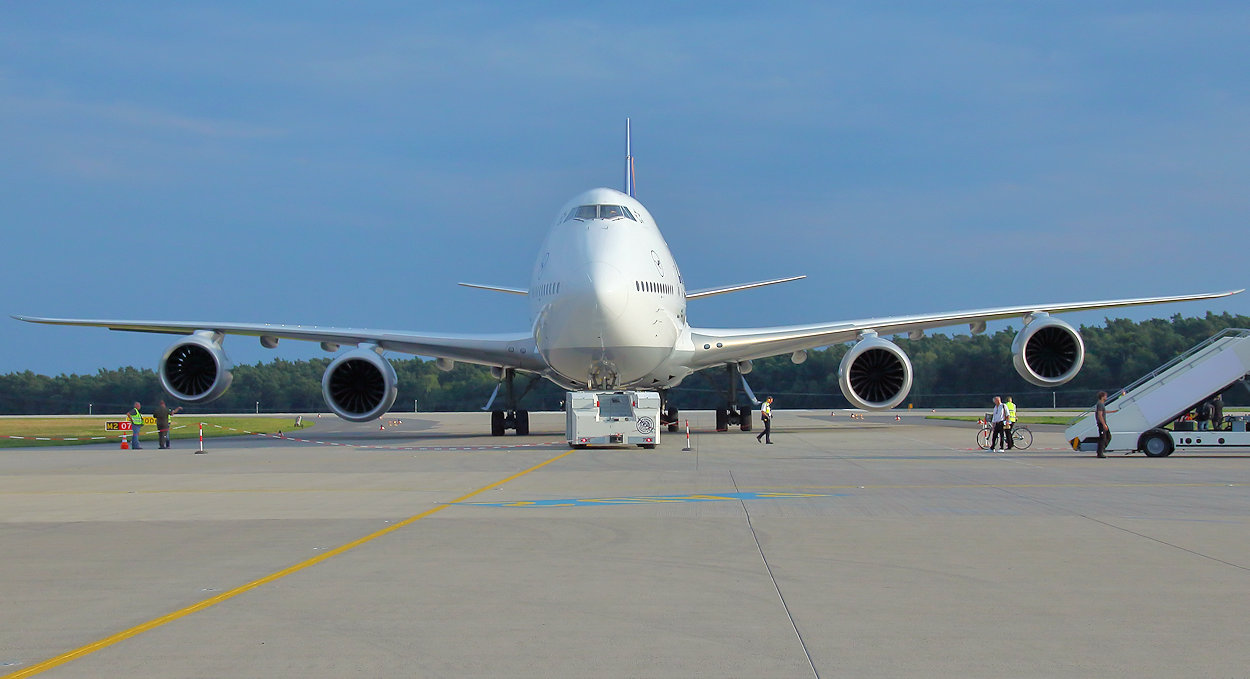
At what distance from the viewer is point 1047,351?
87.5 ft

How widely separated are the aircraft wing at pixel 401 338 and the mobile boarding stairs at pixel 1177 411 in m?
12.7

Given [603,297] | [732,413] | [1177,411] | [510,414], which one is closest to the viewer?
[1177,411]

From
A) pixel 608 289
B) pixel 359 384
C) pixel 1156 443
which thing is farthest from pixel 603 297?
pixel 1156 443

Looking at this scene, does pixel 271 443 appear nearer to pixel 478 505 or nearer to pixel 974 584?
pixel 478 505

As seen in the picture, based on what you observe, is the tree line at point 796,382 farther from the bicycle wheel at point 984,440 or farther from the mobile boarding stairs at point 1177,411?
the mobile boarding stairs at point 1177,411

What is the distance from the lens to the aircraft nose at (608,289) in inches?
900

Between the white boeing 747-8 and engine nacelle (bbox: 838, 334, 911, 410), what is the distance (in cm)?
3

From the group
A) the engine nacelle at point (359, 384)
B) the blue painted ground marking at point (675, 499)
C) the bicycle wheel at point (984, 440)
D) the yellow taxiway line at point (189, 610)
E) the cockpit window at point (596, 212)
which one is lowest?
the yellow taxiway line at point (189, 610)

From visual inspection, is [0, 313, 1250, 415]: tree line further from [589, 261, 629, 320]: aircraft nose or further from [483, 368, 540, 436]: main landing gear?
[589, 261, 629, 320]: aircraft nose

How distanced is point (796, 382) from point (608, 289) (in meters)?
57.1

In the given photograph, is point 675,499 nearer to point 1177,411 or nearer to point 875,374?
point 1177,411

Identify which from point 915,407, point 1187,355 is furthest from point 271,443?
point 915,407

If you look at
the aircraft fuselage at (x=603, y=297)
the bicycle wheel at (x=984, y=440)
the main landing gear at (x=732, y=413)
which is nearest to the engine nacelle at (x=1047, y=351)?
the bicycle wheel at (x=984, y=440)

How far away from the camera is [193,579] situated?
24.0ft
